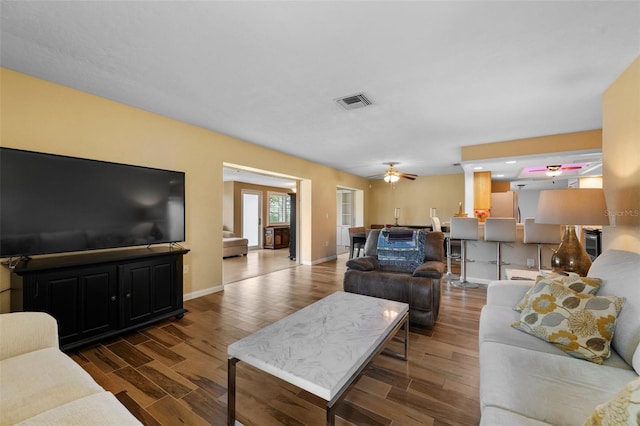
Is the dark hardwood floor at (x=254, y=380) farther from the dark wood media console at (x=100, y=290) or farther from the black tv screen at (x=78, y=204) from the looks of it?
the black tv screen at (x=78, y=204)

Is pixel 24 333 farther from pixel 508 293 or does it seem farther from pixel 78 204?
pixel 508 293

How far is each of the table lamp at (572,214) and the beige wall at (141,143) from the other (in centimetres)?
→ 401

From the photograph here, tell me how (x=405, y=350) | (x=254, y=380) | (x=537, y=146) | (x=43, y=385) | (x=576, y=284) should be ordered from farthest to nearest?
(x=537, y=146), (x=405, y=350), (x=254, y=380), (x=576, y=284), (x=43, y=385)

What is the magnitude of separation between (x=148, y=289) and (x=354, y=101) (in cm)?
305

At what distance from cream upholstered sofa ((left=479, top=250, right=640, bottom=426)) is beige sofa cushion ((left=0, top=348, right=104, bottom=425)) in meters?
1.73

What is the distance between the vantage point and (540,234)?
3.81 metres

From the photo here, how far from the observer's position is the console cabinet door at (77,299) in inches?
85.8

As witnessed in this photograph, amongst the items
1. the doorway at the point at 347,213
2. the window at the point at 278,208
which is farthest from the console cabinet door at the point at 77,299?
the window at the point at 278,208

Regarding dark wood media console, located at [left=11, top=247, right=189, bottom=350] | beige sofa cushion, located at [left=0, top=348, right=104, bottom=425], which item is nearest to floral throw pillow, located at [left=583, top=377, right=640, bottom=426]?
beige sofa cushion, located at [left=0, top=348, right=104, bottom=425]

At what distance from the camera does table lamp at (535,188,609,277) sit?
2148 millimetres

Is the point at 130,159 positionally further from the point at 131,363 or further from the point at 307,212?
the point at 307,212

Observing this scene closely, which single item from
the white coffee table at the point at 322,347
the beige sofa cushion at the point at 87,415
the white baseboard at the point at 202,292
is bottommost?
the white baseboard at the point at 202,292

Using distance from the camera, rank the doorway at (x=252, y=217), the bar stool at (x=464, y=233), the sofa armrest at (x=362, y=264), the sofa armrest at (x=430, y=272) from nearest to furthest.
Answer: the sofa armrest at (x=430, y=272), the sofa armrest at (x=362, y=264), the bar stool at (x=464, y=233), the doorway at (x=252, y=217)

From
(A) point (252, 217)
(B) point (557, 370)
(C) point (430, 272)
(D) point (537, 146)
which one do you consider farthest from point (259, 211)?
(B) point (557, 370)
